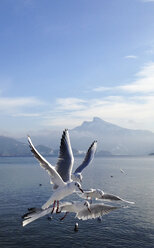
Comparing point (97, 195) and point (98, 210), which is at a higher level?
point (97, 195)

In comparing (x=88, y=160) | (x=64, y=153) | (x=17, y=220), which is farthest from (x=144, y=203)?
(x=64, y=153)

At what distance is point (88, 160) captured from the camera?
24594 mm

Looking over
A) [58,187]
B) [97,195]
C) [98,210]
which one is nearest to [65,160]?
[97,195]

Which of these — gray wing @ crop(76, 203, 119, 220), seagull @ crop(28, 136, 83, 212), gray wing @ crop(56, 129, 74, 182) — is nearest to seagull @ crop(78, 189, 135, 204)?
gray wing @ crop(76, 203, 119, 220)

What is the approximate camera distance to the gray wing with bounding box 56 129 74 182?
685 inches

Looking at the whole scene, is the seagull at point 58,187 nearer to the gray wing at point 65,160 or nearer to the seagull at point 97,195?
the seagull at point 97,195

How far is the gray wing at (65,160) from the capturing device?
57.1 ft

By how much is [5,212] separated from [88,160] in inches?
1600

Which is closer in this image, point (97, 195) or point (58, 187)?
point (58, 187)

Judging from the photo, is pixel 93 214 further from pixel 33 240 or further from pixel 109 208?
pixel 33 240

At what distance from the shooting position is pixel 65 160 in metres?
18.3

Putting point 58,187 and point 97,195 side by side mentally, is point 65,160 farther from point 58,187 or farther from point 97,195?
point 58,187

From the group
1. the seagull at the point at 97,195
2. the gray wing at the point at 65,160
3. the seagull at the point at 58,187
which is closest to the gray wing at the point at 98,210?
the seagull at the point at 97,195

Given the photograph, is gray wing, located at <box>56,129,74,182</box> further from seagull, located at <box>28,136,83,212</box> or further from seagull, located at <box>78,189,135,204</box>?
seagull, located at <box>28,136,83,212</box>
